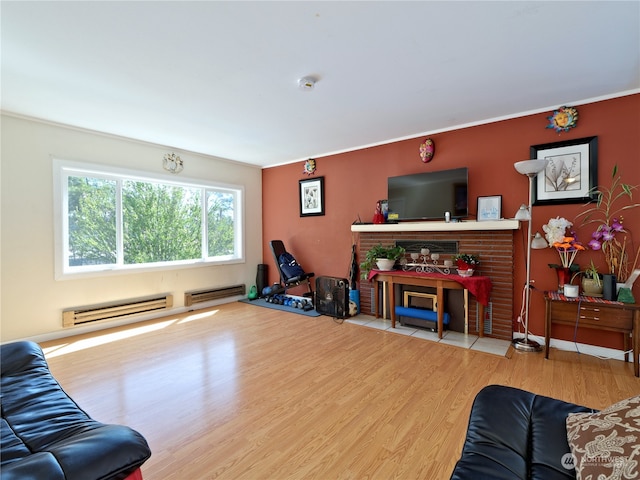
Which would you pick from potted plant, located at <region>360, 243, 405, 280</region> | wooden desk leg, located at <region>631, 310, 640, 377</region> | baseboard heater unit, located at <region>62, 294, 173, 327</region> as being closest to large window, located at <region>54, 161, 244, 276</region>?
baseboard heater unit, located at <region>62, 294, 173, 327</region>

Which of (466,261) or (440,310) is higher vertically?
(466,261)

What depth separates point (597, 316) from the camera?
2.77 metres

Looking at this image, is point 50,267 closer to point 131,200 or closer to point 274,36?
point 131,200

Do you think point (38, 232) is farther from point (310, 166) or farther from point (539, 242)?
point (539, 242)

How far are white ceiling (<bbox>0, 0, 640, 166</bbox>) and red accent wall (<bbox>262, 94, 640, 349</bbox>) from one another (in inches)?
9.7

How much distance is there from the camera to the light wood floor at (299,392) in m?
1.71

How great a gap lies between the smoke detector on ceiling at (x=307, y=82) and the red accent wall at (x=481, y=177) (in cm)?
207

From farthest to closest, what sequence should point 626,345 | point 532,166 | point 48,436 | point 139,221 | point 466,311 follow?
point 139,221 → point 466,311 → point 532,166 → point 626,345 → point 48,436

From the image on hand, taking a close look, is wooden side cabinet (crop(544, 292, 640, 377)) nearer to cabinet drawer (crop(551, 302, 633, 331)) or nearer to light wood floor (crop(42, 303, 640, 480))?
cabinet drawer (crop(551, 302, 633, 331))

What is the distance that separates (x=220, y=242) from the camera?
5.67m

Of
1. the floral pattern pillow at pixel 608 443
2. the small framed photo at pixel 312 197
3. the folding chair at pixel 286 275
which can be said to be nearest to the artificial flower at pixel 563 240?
the floral pattern pillow at pixel 608 443

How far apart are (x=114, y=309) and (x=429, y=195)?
4504mm

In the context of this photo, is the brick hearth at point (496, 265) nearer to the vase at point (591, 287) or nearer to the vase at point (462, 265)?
the vase at point (462, 265)

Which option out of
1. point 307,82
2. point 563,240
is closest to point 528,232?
point 563,240
